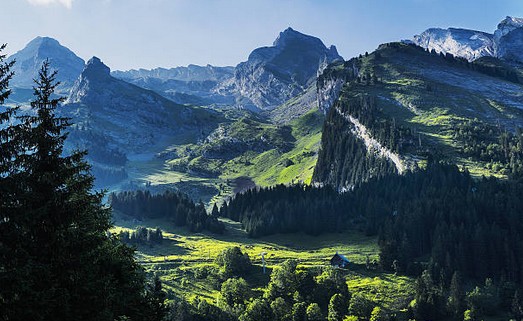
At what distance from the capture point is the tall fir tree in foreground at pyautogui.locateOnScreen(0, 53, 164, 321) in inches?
1065

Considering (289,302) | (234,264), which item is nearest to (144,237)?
(234,264)

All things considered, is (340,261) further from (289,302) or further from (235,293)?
(235,293)

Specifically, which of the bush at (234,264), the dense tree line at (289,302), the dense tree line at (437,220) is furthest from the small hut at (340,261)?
the bush at (234,264)

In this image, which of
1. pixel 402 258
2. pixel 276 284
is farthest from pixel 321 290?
pixel 402 258

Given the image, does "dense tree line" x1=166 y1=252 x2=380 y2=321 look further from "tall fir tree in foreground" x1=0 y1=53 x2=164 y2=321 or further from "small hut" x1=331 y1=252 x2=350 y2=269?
"tall fir tree in foreground" x1=0 y1=53 x2=164 y2=321

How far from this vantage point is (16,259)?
2773 centimetres

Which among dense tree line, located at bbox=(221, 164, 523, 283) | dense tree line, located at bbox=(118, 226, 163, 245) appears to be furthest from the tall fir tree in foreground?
dense tree line, located at bbox=(118, 226, 163, 245)

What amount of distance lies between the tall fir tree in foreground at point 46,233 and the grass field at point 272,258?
101510 mm

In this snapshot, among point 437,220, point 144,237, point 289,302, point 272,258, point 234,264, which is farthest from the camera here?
point 144,237

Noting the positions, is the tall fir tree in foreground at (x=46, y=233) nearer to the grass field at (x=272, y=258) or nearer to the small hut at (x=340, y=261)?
the grass field at (x=272, y=258)

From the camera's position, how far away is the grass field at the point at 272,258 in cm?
12938

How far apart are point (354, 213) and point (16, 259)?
576 ft

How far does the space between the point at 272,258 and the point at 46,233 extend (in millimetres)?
133744

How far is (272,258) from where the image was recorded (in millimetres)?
159500
